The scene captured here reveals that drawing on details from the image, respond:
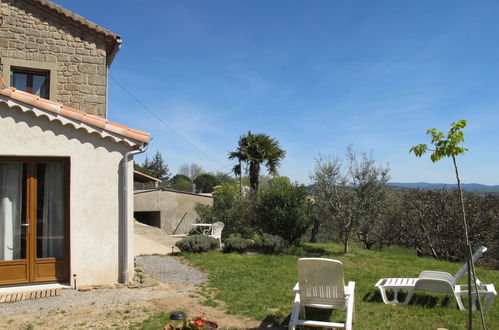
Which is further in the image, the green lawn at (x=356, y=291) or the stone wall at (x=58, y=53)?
the stone wall at (x=58, y=53)

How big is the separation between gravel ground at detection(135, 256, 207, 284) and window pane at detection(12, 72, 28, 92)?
19.2 ft

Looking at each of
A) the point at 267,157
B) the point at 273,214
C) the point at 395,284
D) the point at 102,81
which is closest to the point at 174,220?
the point at 267,157

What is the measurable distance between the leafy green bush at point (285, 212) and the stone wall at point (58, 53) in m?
6.68

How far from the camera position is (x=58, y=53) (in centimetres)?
1112

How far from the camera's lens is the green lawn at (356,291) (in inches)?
236

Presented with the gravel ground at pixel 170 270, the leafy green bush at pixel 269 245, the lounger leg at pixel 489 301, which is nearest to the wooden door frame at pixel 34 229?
the gravel ground at pixel 170 270

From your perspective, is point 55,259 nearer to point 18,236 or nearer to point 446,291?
point 18,236

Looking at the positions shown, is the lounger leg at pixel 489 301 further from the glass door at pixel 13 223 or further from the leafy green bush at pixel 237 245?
the glass door at pixel 13 223

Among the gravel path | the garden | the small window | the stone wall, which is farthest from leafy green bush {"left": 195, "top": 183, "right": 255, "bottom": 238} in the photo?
the small window

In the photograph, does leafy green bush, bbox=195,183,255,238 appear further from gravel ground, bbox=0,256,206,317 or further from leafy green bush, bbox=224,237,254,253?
gravel ground, bbox=0,256,206,317

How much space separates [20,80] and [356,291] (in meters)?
10.3

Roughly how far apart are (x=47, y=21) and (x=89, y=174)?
6086mm

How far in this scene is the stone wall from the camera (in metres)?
10.7

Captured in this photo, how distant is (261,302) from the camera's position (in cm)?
682
